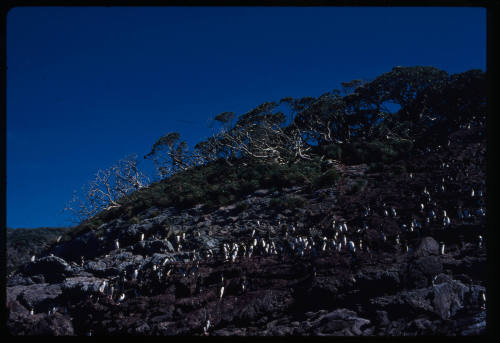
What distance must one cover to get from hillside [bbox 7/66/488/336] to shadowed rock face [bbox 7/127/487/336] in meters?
0.04

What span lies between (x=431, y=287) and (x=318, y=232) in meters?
5.20

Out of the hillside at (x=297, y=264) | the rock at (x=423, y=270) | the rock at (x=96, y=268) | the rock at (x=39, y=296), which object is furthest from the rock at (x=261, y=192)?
the rock at (x=423, y=270)

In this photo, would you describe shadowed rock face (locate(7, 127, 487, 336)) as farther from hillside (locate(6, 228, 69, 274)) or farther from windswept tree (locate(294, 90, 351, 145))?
hillside (locate(6, 228, 69, 274))

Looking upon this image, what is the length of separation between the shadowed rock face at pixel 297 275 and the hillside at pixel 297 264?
0.12ft

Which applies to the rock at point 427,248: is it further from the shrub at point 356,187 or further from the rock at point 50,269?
the rock at point 50,269

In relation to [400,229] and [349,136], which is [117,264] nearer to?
[400,229]

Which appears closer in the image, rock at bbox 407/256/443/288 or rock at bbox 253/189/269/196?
rock at bbox 407/256/443/288

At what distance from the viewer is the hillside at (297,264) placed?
553cm

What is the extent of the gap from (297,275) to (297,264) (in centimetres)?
60

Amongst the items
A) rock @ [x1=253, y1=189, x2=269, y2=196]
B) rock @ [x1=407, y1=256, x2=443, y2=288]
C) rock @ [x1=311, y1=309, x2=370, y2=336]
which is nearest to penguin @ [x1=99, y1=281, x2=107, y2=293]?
rock @ [x1=311, y1=309, x2=370, y2=336]

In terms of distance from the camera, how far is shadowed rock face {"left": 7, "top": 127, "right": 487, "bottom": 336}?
17.7 ft

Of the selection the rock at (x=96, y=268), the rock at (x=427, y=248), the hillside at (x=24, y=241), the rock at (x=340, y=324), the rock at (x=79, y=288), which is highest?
the rock at (x=427, y=248)

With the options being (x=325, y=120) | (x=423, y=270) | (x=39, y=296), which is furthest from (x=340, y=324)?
(x=325, y=120)
